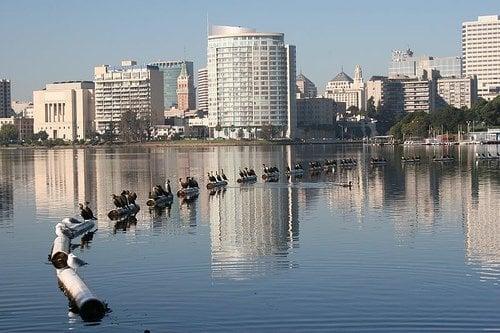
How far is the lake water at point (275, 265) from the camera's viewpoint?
2055 centimetres

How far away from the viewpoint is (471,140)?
517 feet

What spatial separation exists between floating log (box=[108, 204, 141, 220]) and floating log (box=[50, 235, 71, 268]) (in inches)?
394

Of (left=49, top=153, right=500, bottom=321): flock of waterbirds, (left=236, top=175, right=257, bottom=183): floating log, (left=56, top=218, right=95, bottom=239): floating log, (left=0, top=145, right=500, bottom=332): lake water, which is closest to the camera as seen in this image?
(left=0, top=145, right=500, bottom=332): lake water

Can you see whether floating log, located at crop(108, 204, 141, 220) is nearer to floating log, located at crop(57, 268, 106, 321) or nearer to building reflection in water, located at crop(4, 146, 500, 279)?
building reflection in water, located at crop(4, 146, 500, 279)

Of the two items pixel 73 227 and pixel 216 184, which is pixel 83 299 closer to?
pixel 73 227

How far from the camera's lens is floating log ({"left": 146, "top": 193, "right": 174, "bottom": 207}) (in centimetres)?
4694

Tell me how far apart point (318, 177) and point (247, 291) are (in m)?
47.0

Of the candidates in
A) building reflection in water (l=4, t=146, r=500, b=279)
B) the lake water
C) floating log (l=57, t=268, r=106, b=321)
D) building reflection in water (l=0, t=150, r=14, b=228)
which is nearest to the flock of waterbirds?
floating log (l=57, t=268, r=106, b=321)

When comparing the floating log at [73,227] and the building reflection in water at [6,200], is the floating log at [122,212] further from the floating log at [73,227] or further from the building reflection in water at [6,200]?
the building reflection in water at [6,200]

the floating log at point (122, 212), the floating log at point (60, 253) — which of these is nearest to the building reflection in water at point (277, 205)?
the floating log at point (122, 212)

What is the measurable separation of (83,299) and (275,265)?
23.1 feet

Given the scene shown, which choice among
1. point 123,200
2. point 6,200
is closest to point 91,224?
point 123,200

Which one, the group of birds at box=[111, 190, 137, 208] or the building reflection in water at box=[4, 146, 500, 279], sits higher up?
the group of birds at box=[111, 190, 137, 208]

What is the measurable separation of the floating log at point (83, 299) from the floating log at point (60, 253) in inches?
171
